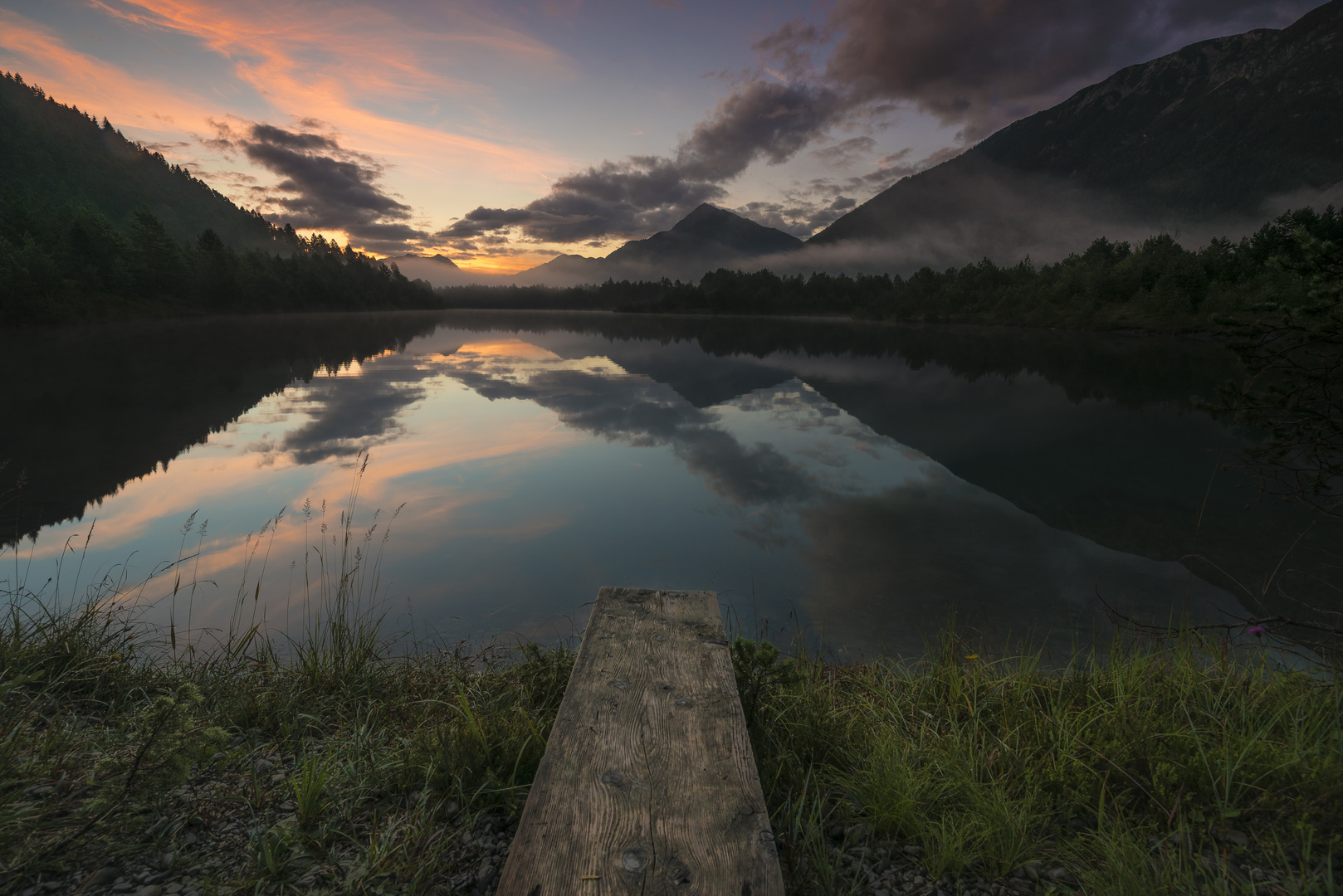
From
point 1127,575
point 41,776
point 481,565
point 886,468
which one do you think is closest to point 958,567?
point 1127,575

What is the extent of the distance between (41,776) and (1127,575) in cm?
1047

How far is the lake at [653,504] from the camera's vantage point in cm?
685

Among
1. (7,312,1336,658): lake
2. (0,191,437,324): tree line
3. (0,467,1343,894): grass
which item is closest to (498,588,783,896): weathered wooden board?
(0,467,1343,894): grass

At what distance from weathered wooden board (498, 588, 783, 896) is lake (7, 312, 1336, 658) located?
313cm

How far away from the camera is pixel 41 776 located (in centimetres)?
275

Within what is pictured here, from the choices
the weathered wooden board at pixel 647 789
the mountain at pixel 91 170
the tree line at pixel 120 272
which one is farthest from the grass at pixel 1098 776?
the mountain at pixel 91 170

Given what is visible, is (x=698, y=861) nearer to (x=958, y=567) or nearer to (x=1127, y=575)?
(x=958, y=567)

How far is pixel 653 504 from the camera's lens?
1062 centimetres

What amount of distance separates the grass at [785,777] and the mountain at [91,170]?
162844 mm

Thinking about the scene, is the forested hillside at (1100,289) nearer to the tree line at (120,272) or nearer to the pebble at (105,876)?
the pebble at (105,876)

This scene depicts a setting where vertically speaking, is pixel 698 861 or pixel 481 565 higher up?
pixel 698 861

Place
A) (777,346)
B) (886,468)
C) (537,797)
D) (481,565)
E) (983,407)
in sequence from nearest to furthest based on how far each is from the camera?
(537,797)
(481,565)
(886,468)
(983,407)
(777,346)

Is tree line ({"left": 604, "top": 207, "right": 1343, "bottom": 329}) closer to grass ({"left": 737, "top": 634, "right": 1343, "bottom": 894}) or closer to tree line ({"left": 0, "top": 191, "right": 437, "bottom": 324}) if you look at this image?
grass ({"left": 737, "top": 634, "right": 1343, "bottom": 894})

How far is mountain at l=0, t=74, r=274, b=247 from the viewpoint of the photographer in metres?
134
